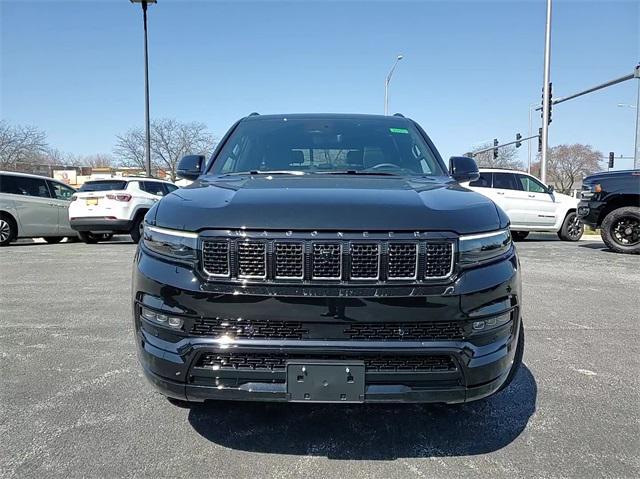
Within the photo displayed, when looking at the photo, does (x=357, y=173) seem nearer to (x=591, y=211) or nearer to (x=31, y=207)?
(x=591, y=211)

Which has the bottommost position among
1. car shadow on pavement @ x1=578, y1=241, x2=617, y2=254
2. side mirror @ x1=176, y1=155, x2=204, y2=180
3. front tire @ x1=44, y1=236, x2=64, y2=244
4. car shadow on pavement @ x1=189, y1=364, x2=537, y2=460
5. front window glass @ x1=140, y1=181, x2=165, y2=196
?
car shadow on pavement @ x1=189, y1=364, x2=537, y2=460

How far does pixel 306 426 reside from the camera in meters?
2.68

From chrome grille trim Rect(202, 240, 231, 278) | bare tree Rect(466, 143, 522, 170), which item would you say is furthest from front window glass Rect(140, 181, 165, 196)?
bare tree Rect(466, 143, 522, 170)

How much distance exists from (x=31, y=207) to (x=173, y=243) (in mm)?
11314

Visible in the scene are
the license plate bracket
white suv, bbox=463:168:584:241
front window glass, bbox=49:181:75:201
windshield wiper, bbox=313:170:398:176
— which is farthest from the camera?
white suv, bbox=463:168:584:241

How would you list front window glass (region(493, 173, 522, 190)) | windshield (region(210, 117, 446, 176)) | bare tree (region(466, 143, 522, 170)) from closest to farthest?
windshield (region(210, 117, 446, 176))
front window glass (region(493, 173, 522, 190))
bare tree (region(466, 143, 522, 170))

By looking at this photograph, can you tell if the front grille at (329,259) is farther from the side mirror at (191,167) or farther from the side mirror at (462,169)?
the side mirror at (191,167)

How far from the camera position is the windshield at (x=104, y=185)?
11.5 metres

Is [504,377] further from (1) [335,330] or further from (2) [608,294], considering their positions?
(2) [608,294]

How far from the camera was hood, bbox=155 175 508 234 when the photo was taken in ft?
6.94

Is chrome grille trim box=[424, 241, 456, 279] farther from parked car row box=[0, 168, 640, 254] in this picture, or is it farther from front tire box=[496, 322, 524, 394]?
parked car row box=[0, 168, 640, 254]

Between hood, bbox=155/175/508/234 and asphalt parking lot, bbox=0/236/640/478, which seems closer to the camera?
hood, bbox=155/175/508/234

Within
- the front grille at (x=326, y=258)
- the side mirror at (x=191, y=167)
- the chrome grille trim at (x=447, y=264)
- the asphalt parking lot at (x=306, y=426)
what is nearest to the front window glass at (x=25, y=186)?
the asphalt parking lot at (x=306, y=426)

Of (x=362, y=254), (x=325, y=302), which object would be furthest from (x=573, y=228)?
(x=325, y=302)
